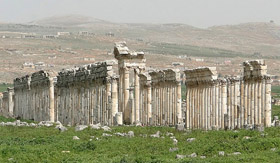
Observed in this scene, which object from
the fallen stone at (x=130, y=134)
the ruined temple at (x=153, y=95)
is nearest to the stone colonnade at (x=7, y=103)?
the ruined temple at (x=153, y=95)

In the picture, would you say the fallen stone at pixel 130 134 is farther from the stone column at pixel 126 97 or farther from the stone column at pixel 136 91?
the stone column at pixel 136 91

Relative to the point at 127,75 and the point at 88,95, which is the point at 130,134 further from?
the point at 88,95

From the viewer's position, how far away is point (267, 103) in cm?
3728

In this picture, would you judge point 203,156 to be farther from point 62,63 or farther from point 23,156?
point 62,63

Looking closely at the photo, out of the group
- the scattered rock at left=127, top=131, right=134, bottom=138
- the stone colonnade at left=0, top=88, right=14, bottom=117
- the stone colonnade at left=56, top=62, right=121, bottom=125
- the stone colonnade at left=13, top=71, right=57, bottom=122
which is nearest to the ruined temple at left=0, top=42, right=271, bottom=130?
the stone colonnade at left=56, top=62, right=121, bottom=125

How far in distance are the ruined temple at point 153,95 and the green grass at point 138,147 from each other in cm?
572

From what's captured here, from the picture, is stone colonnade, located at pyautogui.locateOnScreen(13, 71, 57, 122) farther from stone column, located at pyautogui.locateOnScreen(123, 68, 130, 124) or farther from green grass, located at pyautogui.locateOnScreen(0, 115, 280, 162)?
green grass, located at pyautogui.locateOnScreen(0, 115, 280, 162)

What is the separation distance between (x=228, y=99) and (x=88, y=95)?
1361 centimetres

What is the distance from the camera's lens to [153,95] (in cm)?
4978

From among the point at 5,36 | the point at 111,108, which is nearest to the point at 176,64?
the point at 5,36

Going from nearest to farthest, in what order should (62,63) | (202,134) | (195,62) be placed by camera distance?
(202,134) → (62,63) → (195,62)

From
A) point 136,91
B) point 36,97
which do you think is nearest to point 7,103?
point 36,97

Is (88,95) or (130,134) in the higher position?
(130,134)

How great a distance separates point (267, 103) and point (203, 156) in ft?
39.9
